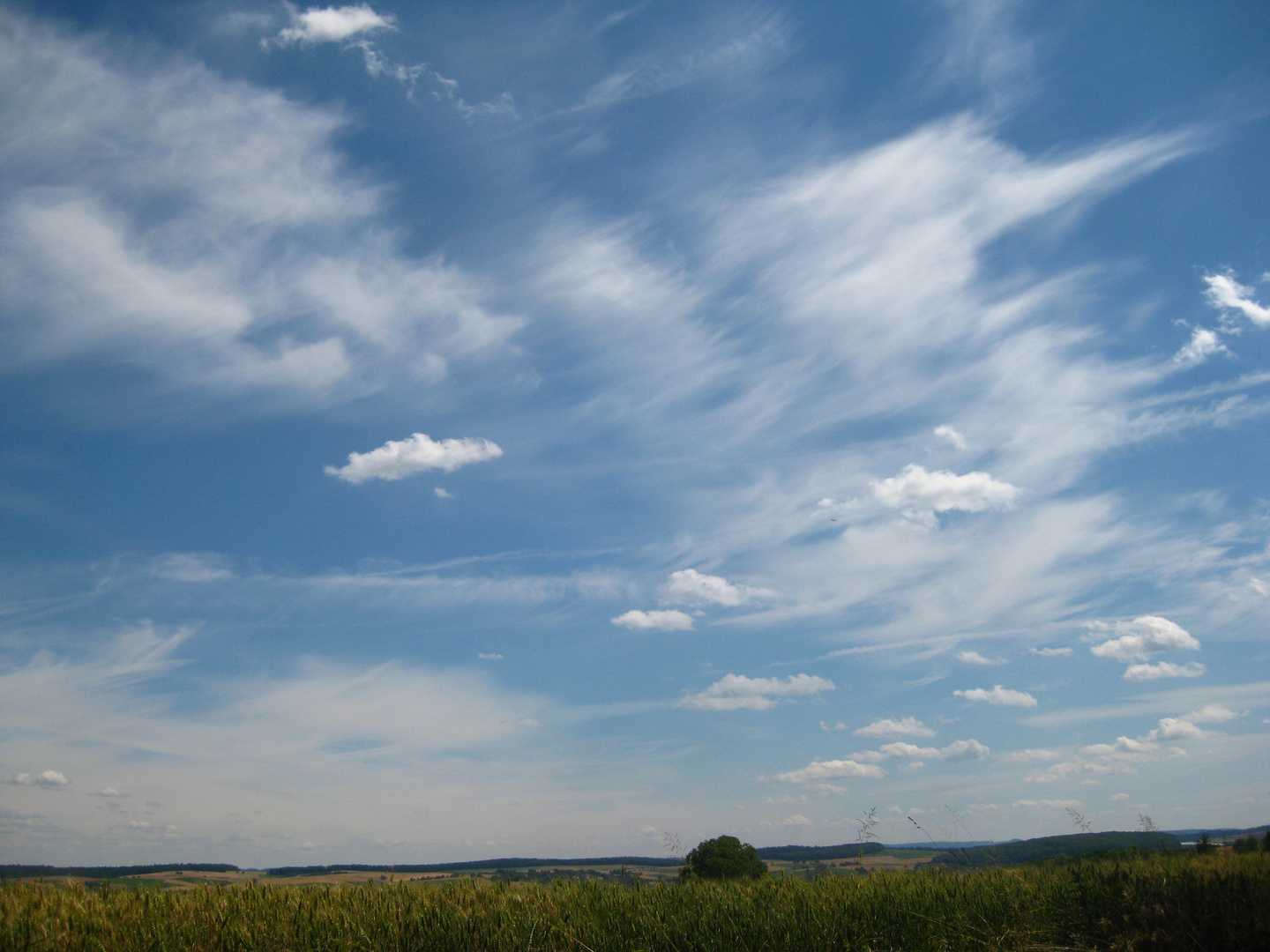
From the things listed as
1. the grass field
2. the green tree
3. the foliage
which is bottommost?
the green tree

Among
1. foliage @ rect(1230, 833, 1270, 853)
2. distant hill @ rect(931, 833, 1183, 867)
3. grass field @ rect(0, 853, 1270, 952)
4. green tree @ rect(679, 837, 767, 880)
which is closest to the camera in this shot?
grass field @ rect(0, 853, 1270, 952)

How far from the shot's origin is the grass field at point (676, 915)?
6238mm

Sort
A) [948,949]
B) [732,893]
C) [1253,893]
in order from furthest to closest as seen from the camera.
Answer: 1. [732,893]
2. [948,949]
3. [1253,893]

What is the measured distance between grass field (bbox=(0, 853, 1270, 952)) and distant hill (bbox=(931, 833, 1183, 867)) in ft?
0.84

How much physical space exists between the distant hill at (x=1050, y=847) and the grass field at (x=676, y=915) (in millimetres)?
256

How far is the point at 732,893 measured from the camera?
9.30 meters

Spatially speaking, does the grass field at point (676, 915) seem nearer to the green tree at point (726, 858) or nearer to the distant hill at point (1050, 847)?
the distant hill at point (1050, 847)

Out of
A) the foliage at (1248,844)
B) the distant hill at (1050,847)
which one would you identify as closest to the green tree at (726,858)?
the distant hill at (1050,847)

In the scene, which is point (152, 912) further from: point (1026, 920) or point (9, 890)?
point (1026, 920)

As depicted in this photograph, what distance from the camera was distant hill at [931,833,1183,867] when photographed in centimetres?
845

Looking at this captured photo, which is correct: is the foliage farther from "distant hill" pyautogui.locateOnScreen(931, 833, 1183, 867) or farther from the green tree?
the green tree

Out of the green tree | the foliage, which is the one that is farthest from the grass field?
the green tree

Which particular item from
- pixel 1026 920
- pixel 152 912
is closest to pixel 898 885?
pixel 1026 920

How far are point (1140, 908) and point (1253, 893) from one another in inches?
55.1
